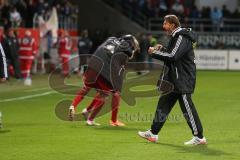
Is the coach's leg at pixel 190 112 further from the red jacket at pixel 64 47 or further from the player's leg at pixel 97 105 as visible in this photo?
the red jacket at pixel 64 47

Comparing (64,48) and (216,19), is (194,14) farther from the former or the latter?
(64,48)

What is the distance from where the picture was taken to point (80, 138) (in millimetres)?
12367

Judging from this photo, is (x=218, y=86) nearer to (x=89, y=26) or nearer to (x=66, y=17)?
(x=66, y=17)

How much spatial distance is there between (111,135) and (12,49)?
46.2 ft

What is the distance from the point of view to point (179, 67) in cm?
1130

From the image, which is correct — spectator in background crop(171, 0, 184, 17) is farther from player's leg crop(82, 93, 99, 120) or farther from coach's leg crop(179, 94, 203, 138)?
coach's leg crop(179, 94, 203, 138)

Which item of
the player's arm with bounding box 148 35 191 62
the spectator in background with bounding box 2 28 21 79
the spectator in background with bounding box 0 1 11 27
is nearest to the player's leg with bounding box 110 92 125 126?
the player's arm with bounding box 148 35 191 62

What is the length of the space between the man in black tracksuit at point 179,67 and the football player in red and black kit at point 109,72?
103 inches

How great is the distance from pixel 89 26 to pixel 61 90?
1942 cm

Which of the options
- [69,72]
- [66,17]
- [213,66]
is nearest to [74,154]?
[69,72]

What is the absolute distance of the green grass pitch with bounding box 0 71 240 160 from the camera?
10.6 metres

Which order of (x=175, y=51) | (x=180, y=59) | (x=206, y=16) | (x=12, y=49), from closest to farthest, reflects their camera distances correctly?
(x=175, y=51) → (x=180, y=59) → (x=12, y=49) → (x=206, y=16)

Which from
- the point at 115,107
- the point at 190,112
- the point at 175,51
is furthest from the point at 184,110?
the point at 115,107

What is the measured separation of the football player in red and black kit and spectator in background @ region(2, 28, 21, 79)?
12107mm
